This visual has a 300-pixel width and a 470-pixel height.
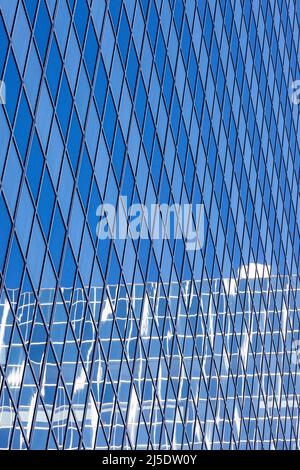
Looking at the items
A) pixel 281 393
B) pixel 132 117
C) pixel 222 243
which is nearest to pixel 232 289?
pixel 222 243

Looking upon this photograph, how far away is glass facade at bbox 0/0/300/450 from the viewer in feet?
113

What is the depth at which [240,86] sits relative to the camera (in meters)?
66.1

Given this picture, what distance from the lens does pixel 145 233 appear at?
46.2m

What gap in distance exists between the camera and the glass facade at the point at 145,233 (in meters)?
34.3

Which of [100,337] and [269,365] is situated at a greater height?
[100,337]

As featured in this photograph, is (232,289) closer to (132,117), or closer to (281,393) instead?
(281,393)

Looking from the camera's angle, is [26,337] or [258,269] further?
[258,269]

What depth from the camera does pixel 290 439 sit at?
230 feet

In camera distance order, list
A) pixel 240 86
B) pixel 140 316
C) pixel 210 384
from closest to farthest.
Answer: pixel 140 316 < pixel 210 384 < pixel 240 86

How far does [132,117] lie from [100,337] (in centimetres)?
1088

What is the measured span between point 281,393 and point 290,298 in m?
8.02
